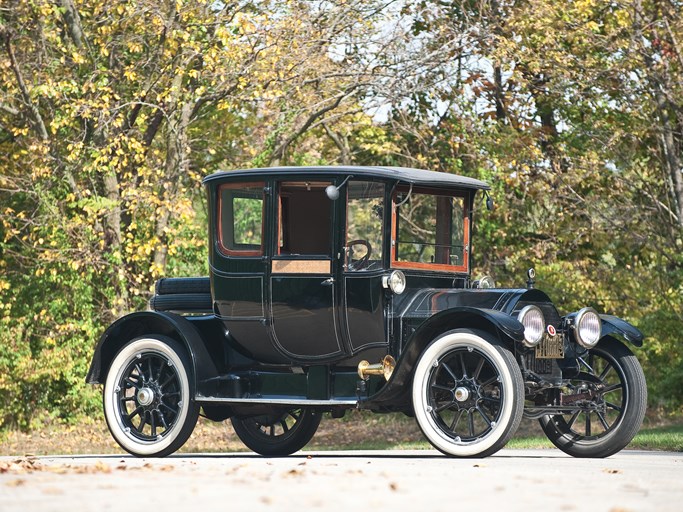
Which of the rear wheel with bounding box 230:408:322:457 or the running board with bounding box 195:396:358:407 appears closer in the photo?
the running board with bounding box 195:396:358:407

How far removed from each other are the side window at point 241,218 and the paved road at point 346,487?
7.54ft

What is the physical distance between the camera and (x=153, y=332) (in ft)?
38.5

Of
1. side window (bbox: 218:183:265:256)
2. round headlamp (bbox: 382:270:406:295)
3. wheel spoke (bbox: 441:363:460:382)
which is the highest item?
side window (bbox: 218:183:265:256)

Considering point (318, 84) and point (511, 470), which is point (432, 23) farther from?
point (511, 470)

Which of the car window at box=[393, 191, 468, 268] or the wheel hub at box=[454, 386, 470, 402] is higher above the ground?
the car window at box=[393, 191, 468, 268]

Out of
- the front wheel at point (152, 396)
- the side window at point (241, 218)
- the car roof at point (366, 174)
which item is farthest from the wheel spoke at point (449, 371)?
the front wheel at point (152, 396)

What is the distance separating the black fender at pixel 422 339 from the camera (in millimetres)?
10203

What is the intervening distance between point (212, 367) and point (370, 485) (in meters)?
4.01

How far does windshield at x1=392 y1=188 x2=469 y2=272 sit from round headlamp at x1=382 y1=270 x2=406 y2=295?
31 cm

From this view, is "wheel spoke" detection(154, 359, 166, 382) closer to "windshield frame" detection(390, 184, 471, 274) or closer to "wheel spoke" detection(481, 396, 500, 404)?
"windshield frame" detection(390, 184, 471, 274)

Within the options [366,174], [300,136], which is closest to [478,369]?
[366,174]

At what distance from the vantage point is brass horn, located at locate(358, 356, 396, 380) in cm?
1066

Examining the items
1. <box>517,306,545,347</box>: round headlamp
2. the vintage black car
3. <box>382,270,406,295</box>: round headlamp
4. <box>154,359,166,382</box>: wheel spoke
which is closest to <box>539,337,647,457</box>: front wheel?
the vintage black car

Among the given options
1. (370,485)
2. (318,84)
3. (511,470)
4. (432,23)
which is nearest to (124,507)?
(370,485)
